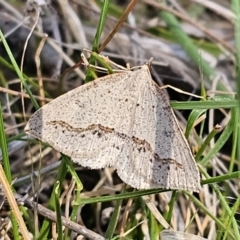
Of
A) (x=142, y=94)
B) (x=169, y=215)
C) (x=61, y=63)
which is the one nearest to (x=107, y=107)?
(x=142, y=94)

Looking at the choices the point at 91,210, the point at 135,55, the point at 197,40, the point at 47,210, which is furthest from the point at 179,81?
the point at 47,210

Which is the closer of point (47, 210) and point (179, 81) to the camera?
point (47, 210)

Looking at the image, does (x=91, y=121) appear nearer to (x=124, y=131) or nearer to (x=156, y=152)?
(x=124, y=131)

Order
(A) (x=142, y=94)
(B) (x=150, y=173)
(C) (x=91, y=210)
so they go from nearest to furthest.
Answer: (B) (x=150, y=173), (A) (x=142, y=94), (C) (x=91, y=210)

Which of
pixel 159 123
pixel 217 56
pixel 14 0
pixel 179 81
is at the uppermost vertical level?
pixel 14 0

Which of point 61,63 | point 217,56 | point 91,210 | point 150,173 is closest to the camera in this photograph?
point 150,173

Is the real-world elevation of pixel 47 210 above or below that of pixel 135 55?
below

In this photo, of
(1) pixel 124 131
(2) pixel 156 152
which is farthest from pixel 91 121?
(2) pixel 156 152

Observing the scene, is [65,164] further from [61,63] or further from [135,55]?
[135,55]
